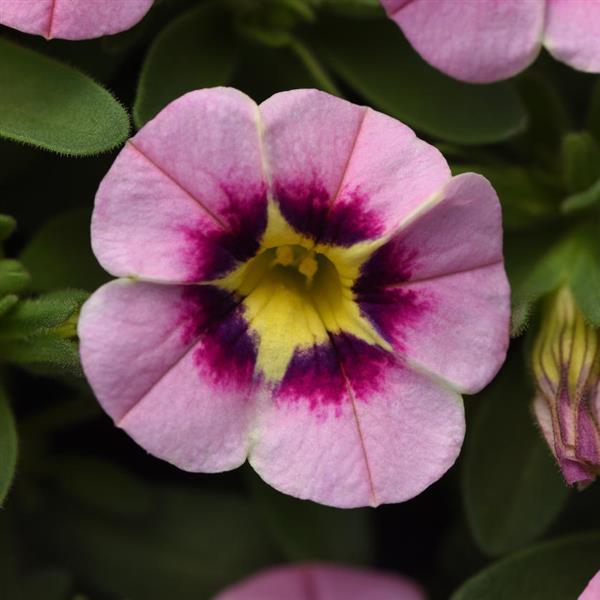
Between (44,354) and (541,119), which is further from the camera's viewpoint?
(541,119)

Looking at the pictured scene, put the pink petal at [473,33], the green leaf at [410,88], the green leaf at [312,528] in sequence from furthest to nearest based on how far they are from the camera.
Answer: the green leaf at [312,528] < the green leaf at [410,88] < the pink petal at [473,33]

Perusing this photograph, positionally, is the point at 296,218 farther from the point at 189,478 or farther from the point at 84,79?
the point at 189,478

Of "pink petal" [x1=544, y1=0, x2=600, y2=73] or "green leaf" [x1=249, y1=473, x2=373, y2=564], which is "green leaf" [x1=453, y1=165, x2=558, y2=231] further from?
"green leaf" [x1=249, y1=473, x2=373, y2=564]

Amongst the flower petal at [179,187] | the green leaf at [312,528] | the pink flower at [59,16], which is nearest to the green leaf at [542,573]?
the green leaf at [312,528]

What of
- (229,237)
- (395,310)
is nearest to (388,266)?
(395,310)

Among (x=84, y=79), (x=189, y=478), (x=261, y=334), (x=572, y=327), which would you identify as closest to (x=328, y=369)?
(x=261, y=334)

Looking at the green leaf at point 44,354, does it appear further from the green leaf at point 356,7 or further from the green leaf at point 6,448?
the green leaf at point 356,7

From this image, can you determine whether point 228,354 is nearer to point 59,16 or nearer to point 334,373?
point 334,373
